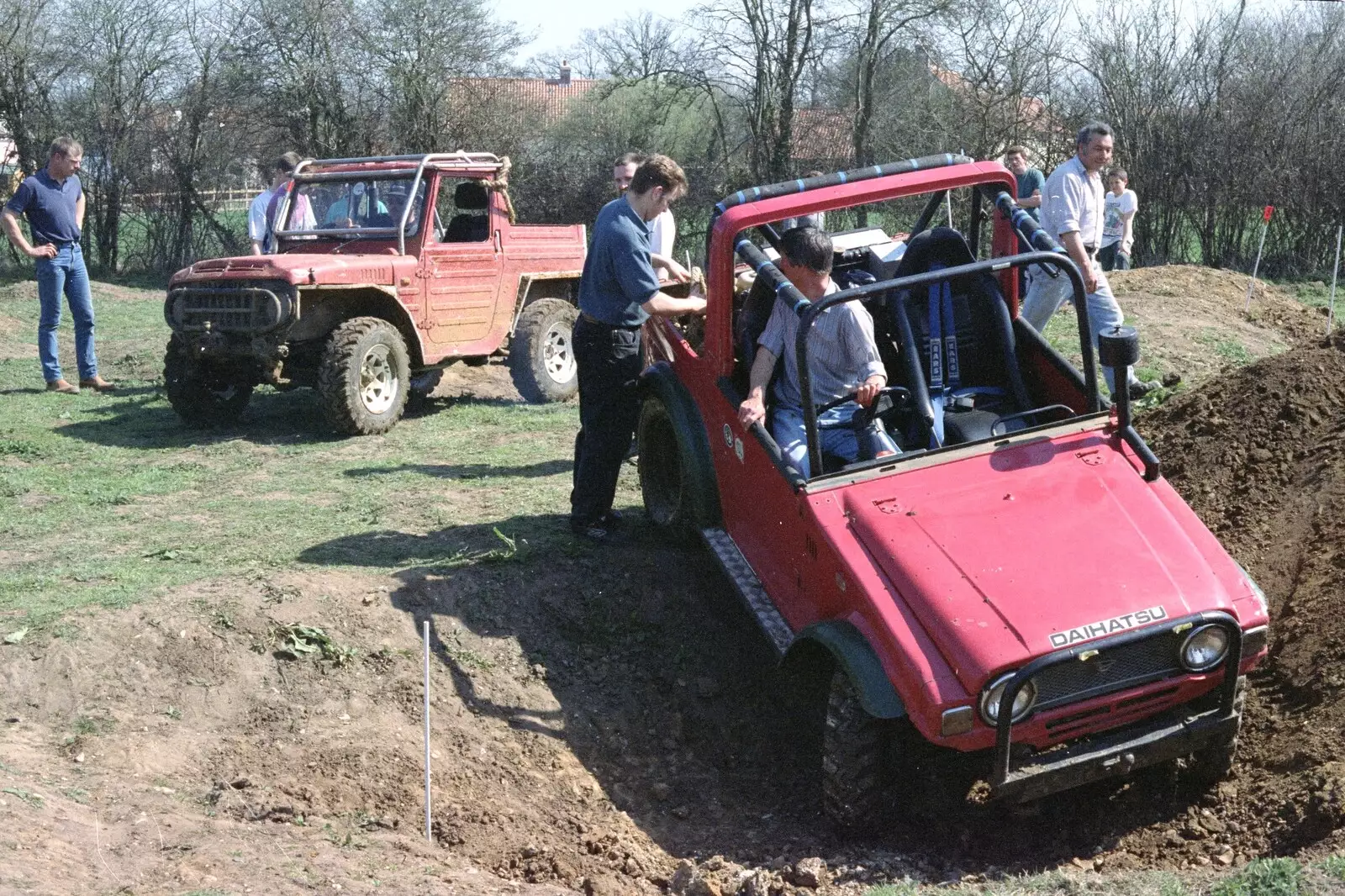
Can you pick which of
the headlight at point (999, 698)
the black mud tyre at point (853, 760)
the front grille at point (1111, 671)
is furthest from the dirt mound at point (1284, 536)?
the black mud tyre at point (853, 760)

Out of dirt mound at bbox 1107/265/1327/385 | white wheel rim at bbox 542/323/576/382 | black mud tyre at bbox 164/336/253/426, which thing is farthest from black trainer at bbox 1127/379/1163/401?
black mud tyre at bbox 164/336/253/426

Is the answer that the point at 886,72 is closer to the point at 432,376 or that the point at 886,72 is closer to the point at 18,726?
the point at 432,376

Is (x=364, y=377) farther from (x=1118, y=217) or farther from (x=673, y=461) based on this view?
(x=1118, y=217)

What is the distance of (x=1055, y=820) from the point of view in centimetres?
504

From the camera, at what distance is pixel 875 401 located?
5.46 meters

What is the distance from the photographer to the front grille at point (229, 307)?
9680 millimetres

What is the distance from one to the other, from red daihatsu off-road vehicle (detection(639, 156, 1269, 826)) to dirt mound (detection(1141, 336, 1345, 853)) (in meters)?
0.30

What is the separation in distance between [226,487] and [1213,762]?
20.2ft

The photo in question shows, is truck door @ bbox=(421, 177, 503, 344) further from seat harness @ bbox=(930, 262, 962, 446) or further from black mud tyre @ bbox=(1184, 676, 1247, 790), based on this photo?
black mud tyre @ bbox=(1184, 676, 1247, 790)

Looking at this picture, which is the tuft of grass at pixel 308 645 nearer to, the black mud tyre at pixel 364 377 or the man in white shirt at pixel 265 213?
the black mud tyre at pixel 364 377

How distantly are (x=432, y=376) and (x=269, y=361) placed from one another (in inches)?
66.9

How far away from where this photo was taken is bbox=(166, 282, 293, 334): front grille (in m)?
9.68

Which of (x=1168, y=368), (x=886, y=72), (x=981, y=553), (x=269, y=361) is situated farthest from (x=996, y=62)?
(x=981, y=553)

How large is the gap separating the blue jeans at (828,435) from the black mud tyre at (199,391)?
19.5ft
